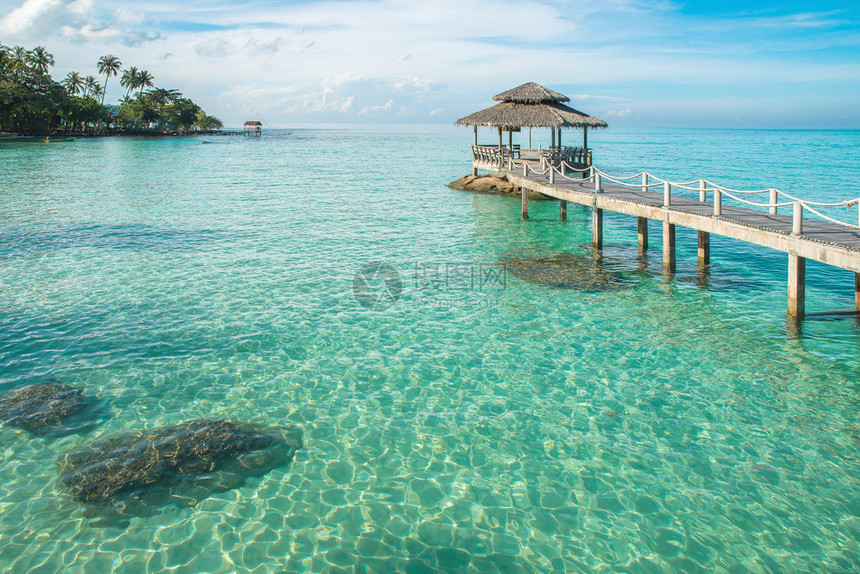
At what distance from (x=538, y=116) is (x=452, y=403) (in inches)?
905

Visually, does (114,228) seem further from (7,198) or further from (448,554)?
(448,554)

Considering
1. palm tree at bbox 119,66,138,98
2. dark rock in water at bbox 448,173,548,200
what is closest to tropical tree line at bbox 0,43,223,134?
palm tree at bbox 119,66,138,98

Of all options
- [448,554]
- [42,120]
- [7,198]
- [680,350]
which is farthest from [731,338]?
→ [42,120]

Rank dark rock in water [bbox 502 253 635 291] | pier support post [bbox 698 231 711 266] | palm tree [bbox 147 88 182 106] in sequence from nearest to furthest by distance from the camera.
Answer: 1. dark rock in water [bbox 502 253 635 291]
2. pier support post [bbox 698 231 711 266]
3. palm tree [bbox 147 88 182 106]

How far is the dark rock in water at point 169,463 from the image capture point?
6.68 meters

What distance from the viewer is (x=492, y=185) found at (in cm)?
3294

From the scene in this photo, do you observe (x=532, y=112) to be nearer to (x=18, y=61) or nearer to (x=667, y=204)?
(x=667, y=204)

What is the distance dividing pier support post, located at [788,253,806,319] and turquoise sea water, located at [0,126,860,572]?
0.36m

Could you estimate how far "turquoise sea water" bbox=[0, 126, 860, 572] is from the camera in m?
6.07

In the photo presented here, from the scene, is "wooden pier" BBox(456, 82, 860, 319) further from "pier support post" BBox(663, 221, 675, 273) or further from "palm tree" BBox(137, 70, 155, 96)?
"palm tree" BBox(137, 70, 155, 96)

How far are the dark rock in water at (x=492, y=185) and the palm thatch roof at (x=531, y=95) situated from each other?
4.27m

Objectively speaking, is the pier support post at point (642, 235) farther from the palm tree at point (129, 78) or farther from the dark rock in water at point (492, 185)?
the palm tree at point (129, 78)

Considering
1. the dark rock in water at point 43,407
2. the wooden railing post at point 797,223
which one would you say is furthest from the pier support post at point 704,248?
the dark rock in water at point 43,407

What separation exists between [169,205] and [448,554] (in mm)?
27411
